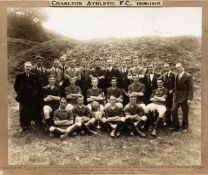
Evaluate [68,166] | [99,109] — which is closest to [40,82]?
[99,109]

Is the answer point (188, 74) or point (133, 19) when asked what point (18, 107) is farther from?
point (188, 74)

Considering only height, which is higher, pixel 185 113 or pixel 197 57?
pixel 197 57

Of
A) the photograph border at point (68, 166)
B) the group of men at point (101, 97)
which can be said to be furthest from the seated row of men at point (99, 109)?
the photograph border at point (68, 166)

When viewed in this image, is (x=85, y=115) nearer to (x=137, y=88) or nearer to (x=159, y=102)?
(x=137, y=88)

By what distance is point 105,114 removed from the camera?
4.11 metres

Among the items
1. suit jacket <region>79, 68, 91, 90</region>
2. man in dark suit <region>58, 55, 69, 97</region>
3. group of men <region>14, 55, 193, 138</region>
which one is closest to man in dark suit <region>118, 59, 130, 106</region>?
group of men <region>14, 55, 193, 138</region>

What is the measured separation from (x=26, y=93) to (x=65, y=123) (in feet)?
1.79

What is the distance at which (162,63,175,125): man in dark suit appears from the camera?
4102 mm

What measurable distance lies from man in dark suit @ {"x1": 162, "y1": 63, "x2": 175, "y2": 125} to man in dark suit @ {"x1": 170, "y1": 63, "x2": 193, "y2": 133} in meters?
0.04

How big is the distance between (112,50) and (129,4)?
53 centimetres

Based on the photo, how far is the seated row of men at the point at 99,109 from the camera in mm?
4086

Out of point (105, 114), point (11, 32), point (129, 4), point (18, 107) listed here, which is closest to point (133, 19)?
Answer: point (129, 4)

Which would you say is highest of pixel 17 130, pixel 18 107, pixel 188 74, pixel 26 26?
pixel 26 26

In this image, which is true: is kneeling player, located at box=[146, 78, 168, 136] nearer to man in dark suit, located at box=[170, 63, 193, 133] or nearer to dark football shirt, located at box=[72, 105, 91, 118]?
man in dark suit, located at box=[170, 63, 193, 133]
